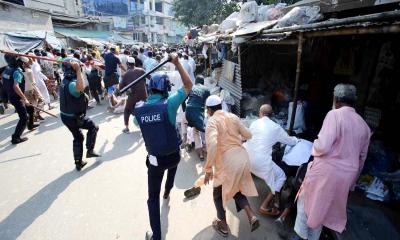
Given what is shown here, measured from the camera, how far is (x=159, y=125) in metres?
2.82

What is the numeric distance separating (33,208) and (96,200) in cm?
93

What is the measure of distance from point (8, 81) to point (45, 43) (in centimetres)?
1034

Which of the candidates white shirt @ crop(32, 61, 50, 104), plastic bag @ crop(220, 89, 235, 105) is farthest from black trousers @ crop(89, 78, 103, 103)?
plastic bag @ crop(220, 89, 235, 105)

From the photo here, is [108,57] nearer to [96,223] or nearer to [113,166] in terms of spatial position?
[113,166]

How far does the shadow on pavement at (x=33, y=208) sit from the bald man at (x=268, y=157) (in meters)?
3.31

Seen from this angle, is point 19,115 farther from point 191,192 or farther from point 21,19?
point 21,19

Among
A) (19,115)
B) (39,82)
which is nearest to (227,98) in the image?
(19,115)

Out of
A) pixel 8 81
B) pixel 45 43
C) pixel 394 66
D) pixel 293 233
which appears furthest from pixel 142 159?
pixel 45 43

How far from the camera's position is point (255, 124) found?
3656 mm

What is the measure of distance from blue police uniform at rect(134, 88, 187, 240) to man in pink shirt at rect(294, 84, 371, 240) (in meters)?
1.55

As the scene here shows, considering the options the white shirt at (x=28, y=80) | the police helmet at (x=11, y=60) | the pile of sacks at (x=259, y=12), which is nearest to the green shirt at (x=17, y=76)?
the police helmet at (x=11, y=60)

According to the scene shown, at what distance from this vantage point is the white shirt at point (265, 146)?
3445mm

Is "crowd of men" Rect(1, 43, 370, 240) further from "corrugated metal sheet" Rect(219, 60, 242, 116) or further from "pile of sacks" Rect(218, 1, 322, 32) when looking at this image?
"corrugated metal sheet" Rect(219, 60, 242, 116)

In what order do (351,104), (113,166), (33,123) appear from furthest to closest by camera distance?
(33,123) < (113,166) < (351,104)
